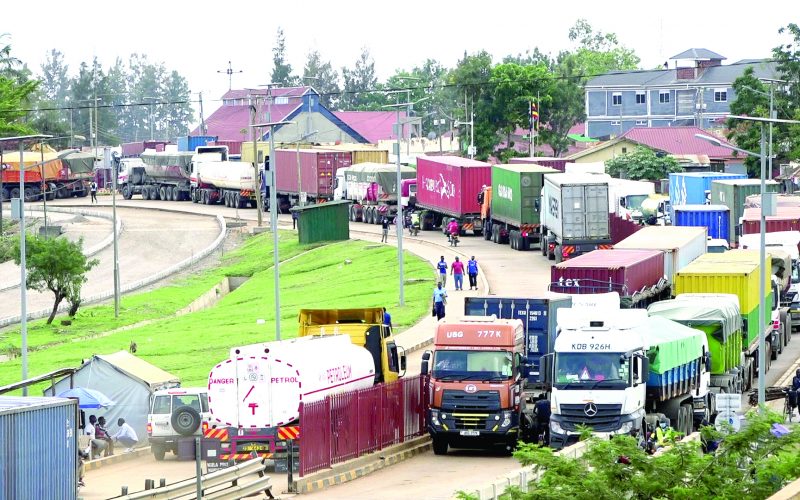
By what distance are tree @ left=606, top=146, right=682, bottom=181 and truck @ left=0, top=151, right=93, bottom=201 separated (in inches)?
1630

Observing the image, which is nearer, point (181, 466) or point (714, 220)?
point (181, 466)

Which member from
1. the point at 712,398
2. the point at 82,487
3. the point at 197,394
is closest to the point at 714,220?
the point at 712,398

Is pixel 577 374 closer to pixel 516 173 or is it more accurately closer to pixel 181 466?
pixel 181 466

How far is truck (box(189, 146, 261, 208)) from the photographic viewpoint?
106250 mm

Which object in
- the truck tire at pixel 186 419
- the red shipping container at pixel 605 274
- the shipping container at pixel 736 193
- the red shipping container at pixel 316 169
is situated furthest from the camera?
the red shipping container at pixel 316 169

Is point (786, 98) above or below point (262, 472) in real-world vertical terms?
above

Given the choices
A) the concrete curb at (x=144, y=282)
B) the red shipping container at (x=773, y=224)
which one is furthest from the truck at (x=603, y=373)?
the concrete curb at (x=144, y=282)

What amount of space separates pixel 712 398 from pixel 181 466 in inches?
490

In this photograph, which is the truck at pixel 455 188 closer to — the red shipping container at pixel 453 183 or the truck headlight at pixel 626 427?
the red shipping container at pixel 453 183

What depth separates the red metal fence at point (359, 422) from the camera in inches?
1141

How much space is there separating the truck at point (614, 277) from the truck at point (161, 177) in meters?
74.6

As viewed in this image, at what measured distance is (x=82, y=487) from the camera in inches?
1147

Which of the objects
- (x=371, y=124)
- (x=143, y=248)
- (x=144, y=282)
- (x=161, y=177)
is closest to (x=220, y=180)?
(x=161, y=177)

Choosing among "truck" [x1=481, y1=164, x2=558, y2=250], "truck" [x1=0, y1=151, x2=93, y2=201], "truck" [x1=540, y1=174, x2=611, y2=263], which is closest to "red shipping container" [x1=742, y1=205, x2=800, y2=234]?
"truck" [x1=540, y1=174, x2=611, y2=263]
